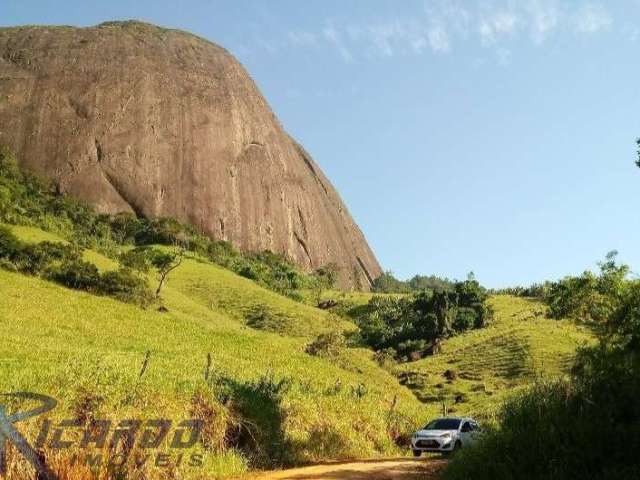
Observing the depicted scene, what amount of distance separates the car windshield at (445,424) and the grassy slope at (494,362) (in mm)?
15247

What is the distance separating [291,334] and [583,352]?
46161 millimetres

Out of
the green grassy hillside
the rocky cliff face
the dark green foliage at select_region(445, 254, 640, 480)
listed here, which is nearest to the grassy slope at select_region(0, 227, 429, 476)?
the green grassy hillside

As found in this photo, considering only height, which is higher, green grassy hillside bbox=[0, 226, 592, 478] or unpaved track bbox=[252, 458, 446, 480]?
green grassy hillside bbox=[0, 226, 592, 478]

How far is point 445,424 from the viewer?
21.9 m

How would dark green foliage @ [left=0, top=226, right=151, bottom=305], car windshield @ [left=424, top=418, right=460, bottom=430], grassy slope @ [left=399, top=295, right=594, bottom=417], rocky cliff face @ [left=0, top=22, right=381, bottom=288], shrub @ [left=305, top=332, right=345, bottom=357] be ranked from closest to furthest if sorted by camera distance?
car windshield @ [left=424, top=418, right=460, bottom=430] → shrub @ [left=305, top=332, right=345, bottom=357] → dark green foliage @ [left=0, top=226, right=151, bottom=305] → grassy slope @ [left=399, top=295, right=594, bottom=417] → rocky cliff face @ [left=0, top=22, right=381, bottom=288]

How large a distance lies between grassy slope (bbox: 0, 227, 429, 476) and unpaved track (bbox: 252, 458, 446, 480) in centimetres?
138

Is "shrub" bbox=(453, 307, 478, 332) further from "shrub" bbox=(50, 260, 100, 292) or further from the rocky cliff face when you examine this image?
"shrub" bbox=(50, 260, 100, 292)

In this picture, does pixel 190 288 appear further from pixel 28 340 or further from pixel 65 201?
pixel 28 340

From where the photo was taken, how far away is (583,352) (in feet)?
44.0

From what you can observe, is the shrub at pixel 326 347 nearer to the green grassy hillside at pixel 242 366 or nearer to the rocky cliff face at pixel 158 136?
the green grassy hillside at pixel 242 366

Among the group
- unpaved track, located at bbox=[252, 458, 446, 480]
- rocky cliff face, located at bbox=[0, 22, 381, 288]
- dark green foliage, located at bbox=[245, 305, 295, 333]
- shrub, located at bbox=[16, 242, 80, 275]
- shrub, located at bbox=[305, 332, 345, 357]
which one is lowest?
unpaved track, located at bbox=[252, 458, 446, 480]

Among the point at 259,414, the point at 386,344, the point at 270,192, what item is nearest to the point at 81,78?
the point at 270,192

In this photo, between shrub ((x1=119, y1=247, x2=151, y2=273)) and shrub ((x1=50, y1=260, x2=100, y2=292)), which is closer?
shrub ((x1=50, y1=260, x2=100, y2=292))

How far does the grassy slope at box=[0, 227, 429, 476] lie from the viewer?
1462 centimetres
